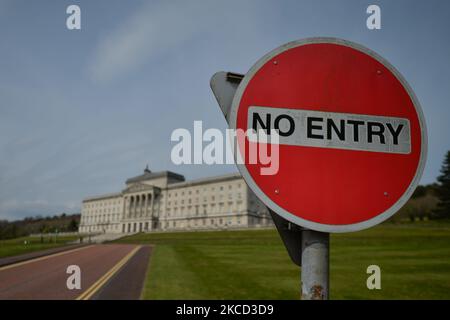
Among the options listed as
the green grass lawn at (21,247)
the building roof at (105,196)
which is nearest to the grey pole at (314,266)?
the green grass lawn at (21,247)

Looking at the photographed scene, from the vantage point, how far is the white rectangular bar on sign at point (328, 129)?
5.24ft

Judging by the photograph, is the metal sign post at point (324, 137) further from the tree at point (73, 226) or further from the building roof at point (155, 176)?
the tree at point (73, 226)

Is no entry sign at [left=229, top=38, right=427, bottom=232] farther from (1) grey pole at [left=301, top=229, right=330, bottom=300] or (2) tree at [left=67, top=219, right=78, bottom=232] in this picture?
(2) tree at [left=67, top=219, right=78, bottom=232]

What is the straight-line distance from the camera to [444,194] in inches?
2692

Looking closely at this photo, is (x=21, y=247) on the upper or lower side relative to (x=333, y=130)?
lower

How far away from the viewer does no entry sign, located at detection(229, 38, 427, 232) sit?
1.53m

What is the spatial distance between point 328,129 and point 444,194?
267 feet

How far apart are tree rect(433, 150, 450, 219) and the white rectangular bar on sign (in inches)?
3096

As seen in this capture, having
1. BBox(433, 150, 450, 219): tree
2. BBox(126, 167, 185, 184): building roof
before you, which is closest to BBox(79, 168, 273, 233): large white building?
BBox(126, 167, 185, 184): building roof

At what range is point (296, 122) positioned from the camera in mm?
1611

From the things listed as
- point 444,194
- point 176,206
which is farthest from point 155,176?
point 444,194

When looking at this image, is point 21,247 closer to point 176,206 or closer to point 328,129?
point 328,129
